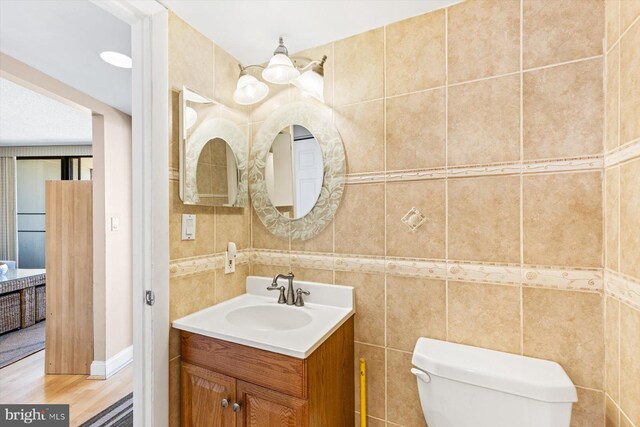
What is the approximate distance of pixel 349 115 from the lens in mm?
1464

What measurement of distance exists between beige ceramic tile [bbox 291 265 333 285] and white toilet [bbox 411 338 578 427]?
1.70 ft

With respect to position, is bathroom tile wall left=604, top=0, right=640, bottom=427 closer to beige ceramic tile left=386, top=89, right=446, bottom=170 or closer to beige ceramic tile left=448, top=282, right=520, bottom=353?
beige ceramic tile left=448, top=282, right=520, bottom=353

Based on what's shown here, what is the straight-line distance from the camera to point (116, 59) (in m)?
1.76

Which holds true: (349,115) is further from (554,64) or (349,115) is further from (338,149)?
(554,64)

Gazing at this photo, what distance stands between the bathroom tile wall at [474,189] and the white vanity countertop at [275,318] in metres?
0.10

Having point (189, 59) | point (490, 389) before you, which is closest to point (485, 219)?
point (490, 389)

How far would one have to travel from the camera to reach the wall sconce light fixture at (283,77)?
1375mm

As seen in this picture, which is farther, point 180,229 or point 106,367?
point 106,367

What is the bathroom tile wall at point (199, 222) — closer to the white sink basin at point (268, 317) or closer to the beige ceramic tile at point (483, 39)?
the white sink basin at point (268, 317)

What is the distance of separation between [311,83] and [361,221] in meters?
0.69

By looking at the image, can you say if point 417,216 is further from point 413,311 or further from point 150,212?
point 150,212

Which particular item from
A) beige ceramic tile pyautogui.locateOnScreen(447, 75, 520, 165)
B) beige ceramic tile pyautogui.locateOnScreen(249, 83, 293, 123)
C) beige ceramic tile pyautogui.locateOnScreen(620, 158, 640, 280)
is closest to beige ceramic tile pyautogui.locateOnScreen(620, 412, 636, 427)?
beige ceramic tile pyautogui.locateOnScreen(620, 158, 640, 280)

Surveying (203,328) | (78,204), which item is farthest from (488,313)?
(78,204)

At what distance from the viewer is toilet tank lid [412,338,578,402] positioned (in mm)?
929
